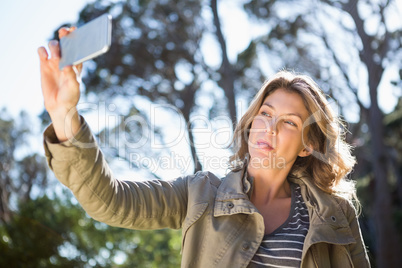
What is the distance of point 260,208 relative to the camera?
1896 millimetres

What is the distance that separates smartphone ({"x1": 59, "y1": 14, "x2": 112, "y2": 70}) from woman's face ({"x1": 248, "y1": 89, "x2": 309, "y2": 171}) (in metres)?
0.95

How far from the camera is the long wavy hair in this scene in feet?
6.91

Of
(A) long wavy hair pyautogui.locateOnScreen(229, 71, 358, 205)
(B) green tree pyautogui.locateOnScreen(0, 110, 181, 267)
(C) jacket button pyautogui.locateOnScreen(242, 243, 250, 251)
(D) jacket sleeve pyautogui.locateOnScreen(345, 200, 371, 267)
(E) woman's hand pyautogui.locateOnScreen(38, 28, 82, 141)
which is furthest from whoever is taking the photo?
(B) green tree pyautogui.locateOnScreen(0, 110, 181, 267)

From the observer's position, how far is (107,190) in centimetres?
137

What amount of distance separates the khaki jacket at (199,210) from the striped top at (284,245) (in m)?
0.03

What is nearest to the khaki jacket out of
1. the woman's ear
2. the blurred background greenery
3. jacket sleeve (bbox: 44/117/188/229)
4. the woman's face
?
jacket sleeve (bbox: 44/117/188/229)

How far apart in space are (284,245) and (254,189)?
317 millimetres

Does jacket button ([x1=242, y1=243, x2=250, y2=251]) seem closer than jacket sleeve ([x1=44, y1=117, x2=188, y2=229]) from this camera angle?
No

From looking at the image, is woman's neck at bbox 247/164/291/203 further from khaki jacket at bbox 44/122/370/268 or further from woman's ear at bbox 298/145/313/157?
woman's ear at bbox 298/145/313/157

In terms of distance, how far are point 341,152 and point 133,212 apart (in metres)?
1.21

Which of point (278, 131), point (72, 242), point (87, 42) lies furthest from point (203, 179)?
point (72, 242)

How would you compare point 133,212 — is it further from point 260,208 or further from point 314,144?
point 314,144

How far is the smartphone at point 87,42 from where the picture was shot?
3.57 ft

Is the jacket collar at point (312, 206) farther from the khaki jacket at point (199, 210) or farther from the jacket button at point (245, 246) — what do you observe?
the jacket button at point (245, 246)
